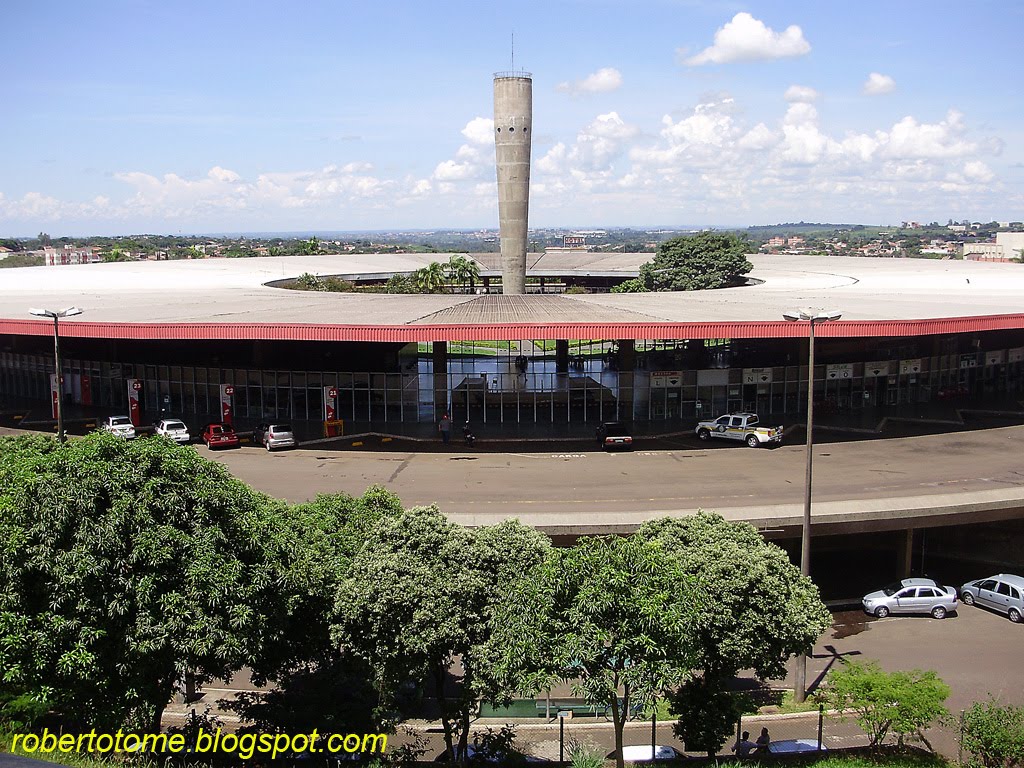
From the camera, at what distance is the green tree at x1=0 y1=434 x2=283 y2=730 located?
50.7 ft

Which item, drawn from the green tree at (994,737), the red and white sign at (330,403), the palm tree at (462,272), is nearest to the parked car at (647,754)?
the green tree at (994,737)

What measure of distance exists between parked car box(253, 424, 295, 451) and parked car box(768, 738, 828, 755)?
93.8 feet

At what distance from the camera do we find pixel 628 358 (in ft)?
159

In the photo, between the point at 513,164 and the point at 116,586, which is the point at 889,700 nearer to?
the point at 116,586

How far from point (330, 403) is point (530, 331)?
1325 cm

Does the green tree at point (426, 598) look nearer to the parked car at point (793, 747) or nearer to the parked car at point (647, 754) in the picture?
the parked car at point (647, 754)

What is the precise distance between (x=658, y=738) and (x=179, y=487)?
41.4 ft

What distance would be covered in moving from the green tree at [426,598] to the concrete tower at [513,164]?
52642mm

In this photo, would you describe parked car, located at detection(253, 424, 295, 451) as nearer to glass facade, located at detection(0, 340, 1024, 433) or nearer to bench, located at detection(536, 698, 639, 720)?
glass facade, located at detection(0, 340, 1024, 433)

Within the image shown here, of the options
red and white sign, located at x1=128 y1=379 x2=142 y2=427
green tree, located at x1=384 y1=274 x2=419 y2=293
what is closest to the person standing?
red and white sign, located at x1=128 y1=379 x2=142 y2=427

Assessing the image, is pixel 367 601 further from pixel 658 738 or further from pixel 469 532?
pixel 658 738

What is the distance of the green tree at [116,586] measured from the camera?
15.5m

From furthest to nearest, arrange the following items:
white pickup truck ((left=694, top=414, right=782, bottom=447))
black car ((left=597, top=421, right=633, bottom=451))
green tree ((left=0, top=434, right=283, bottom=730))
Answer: white pickup truck ((left=694, top=414, right=782, bottom=447)) < black car ((left=597, top=421, right=633, bottom=451)) < green tree ((left=0, top=434, right=283, bottom=730))

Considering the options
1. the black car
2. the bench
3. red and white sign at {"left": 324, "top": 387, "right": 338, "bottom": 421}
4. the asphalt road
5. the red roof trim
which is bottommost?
the bench
